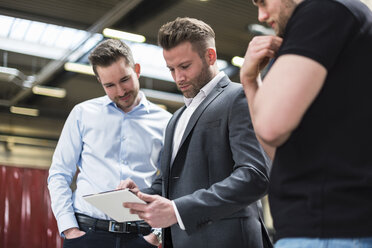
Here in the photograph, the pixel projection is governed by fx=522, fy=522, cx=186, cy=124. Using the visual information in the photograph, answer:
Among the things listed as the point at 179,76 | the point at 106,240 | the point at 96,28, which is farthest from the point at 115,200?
the point at 96,28

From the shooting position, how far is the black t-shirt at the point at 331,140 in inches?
44.1

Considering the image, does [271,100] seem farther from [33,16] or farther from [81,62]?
[81,62]

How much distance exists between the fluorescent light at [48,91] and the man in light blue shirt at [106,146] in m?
11.1

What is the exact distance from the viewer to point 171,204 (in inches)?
69.5

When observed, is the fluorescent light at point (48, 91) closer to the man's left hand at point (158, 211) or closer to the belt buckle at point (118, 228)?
the belt buckle at point (118, 228)

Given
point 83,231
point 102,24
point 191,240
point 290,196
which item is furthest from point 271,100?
point 102,24

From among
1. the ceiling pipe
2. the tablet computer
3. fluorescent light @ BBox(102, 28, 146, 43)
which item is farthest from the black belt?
fluorescent light @ BBox(102, 28, 146, 43)

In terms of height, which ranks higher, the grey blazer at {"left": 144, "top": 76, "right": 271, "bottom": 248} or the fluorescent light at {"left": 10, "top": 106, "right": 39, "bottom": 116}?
the grey blazer at {"left": 144, "top": 76, "right": 271, "bottom": 248}

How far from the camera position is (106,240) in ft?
8.38

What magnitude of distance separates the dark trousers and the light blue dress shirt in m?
0.08

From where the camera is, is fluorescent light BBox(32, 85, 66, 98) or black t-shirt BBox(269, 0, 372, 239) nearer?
black t-shirt BBox(269, 0, 372, 239)

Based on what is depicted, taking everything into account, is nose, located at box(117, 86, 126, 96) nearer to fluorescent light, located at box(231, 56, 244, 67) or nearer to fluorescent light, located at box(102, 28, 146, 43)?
fluorescent light, located at box(102, 28, 146, 43)

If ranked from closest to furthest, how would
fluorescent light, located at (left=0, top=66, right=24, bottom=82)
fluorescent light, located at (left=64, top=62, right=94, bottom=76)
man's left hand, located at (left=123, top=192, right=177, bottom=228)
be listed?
man's left hand, located at (left=123, top=192, right=177, bottom=228), fluorescent light, located at (left=0, top=66, right=24, bottom=82), fluorescent light, located at (left=64, top=62, right=94, bottom=76)

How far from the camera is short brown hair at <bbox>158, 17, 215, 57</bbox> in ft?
7.43
